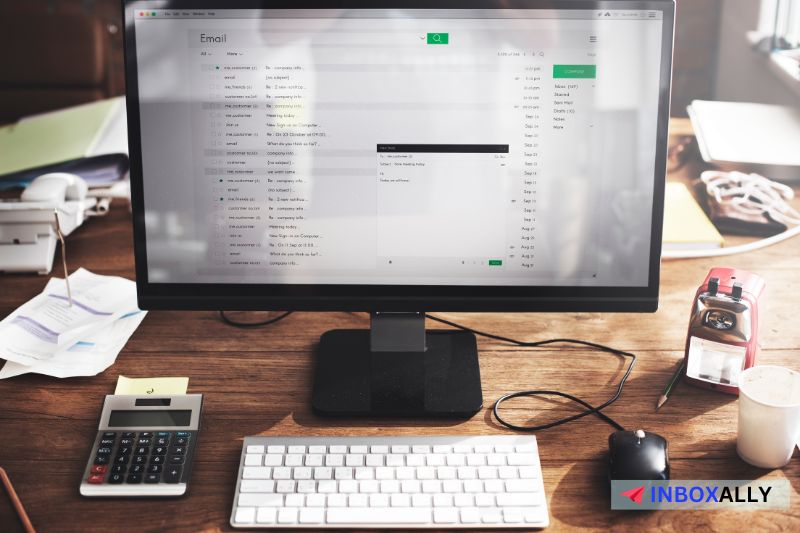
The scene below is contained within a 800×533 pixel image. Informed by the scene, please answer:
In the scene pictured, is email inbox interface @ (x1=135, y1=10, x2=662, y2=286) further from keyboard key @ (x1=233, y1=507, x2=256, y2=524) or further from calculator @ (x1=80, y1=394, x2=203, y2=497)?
keyboard key @ (x1=233, y1=507, x2=256, y2=524)

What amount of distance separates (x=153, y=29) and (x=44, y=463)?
1.75 feet

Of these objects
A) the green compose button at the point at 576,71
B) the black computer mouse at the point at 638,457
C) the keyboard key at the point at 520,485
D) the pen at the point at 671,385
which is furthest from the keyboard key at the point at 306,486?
the green compose button at the point at 576,71

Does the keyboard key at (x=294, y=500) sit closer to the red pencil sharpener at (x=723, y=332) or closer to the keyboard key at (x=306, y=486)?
the keyboard key at (x=306, y=486)

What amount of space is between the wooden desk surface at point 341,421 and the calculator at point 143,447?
0.02m

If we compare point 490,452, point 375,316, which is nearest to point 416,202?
point 375,316

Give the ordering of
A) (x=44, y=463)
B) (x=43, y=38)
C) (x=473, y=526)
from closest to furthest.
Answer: (x=473, y=526)
(x=44, y=463)
(x=43, y=38)

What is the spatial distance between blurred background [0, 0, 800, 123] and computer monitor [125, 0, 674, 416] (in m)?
0.90

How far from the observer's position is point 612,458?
0.83 m

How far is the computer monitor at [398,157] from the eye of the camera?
2.99 feet

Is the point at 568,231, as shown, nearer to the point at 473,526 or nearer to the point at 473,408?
the point at 473,408

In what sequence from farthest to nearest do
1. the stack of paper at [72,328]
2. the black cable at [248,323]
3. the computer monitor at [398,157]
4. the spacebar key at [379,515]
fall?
1. the black cable at [248,323]
2. the stack of paper at [72,328]
3. the computer monitor at [398,157]
4. the spacebar key at [379,515]

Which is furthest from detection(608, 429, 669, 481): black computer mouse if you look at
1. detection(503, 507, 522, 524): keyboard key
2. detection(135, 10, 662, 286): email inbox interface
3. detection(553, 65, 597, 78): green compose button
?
detection(553, 65, 597, 78): green compose button

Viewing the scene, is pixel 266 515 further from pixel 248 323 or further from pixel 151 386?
pixel 248 323

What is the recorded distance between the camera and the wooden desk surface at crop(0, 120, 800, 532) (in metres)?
0.81
